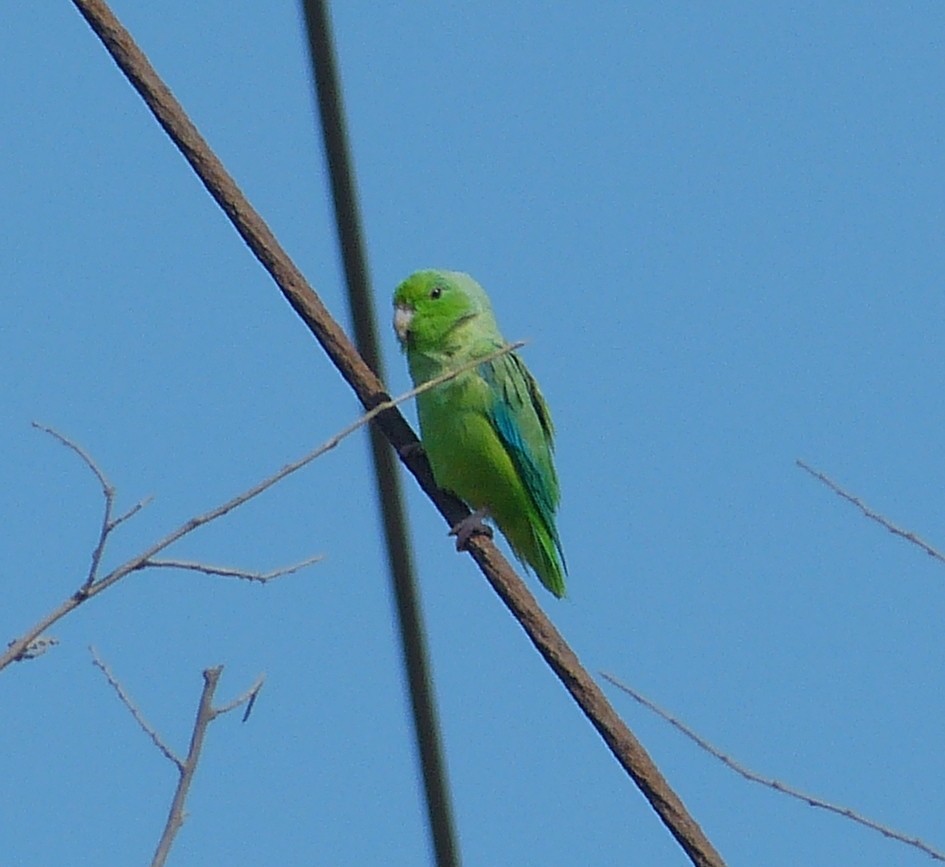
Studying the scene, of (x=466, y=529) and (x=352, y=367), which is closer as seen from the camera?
(x=352, y=367)

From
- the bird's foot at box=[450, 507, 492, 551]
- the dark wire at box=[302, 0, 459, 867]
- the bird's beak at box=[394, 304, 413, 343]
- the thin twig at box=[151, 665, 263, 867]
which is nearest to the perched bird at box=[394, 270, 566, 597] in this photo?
the bird's beak at box=[394, 304, 413, 343]

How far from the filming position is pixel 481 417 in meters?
4.14

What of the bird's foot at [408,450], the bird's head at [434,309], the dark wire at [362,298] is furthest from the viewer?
the bird's head at [434,309]

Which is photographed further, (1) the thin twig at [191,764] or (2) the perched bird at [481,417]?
(2) the perched bird at [481,417]

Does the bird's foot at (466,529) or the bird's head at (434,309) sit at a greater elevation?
the bird's head at (434,309)

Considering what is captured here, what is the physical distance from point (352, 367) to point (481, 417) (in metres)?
1.27

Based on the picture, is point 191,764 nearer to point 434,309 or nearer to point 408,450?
point 408,450

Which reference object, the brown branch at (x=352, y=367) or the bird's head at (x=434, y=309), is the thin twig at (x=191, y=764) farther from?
the bird's head at (x=434, y=309)

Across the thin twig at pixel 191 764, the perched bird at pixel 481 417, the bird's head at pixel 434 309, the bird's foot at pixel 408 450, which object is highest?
the bird's head at pixel 434 309

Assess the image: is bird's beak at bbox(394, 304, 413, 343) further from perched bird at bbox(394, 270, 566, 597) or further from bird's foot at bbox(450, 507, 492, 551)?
bird's foot at bbox(450, 507, 492, 551)

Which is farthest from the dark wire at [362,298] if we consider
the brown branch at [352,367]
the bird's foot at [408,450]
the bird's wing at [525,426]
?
the bird's wing at [525,426]

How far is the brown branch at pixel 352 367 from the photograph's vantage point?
2.38 meters

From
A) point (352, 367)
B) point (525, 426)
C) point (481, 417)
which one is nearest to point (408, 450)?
point (352, 367)

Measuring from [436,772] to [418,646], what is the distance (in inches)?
9.2
